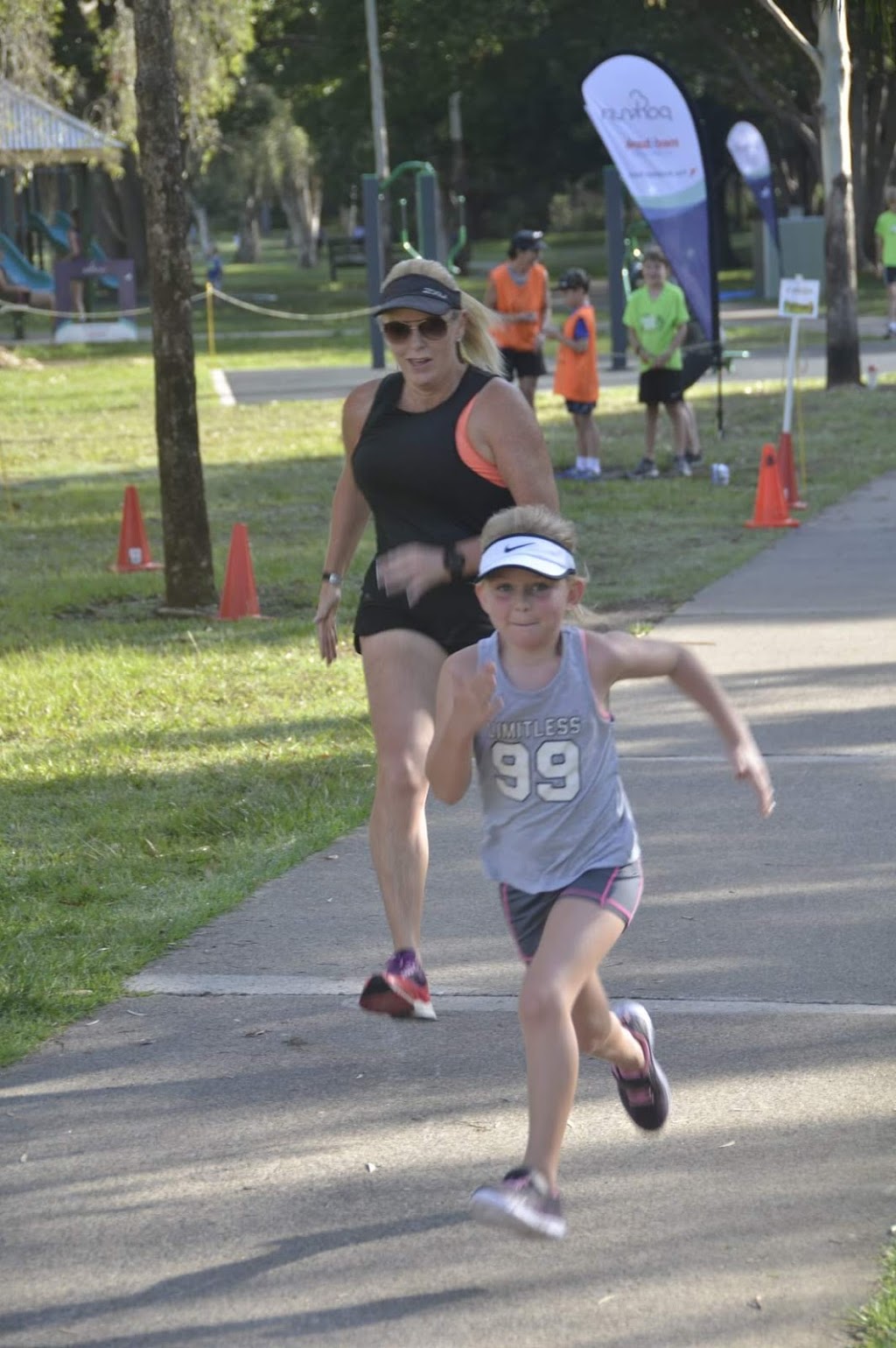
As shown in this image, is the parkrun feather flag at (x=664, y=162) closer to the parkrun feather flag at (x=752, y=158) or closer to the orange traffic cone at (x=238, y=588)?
the orange traffic cone at (x=238, y=588)

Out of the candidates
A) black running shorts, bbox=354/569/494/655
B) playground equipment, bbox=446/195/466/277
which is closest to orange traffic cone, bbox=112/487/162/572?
black running shorts, bbox=354/569/494/655

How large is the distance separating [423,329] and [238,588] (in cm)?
612

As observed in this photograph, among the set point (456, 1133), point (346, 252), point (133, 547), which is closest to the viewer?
point (456, 1133)

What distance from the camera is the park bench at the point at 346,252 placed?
54.1 metres

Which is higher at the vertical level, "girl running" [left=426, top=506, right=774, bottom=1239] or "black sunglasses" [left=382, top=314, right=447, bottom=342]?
"black sunglasses" [left=382, top=314, right=447, bottom=342]

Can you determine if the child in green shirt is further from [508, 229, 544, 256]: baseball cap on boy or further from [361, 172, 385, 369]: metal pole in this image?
[361, 172, 385, 369]: metal pole

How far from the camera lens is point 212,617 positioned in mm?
11023

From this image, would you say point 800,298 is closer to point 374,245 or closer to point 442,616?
point 442,616

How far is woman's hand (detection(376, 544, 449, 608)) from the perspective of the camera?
4.92 meters

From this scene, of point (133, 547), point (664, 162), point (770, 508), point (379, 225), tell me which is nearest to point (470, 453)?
point (133, 547)

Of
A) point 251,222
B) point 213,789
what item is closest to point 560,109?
point 251,222

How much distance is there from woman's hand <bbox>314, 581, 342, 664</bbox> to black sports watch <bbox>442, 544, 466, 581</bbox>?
71 centimetres

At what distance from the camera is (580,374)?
1528cm

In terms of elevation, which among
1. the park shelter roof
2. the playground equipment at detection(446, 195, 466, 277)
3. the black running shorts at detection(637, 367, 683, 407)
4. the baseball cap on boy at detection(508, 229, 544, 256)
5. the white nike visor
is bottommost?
the black running shorts at detection(637, 367, 683, 407)
